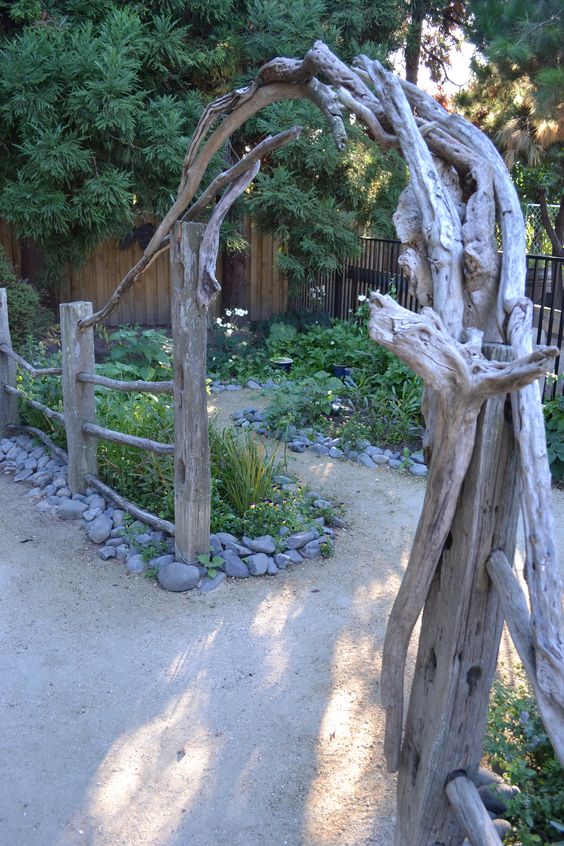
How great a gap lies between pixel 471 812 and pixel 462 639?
0.39 meters

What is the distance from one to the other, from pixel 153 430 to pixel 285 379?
285 centimetres

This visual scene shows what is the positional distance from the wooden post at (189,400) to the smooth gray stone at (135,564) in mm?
240

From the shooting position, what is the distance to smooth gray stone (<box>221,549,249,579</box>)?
4156 millimetres

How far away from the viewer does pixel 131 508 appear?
15.1 ft

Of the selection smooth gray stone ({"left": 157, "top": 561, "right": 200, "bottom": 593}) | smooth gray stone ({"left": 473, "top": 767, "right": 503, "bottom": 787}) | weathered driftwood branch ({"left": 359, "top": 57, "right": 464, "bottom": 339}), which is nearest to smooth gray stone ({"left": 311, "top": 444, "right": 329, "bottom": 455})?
smooth gray stone ({"left": 157, "top": 561, "right": 200, "bottom": 593})

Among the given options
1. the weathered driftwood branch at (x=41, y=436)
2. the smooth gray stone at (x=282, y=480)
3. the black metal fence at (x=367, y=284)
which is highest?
the black metal fence at (x=367, y=284)

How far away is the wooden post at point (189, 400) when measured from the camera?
3.83 metres

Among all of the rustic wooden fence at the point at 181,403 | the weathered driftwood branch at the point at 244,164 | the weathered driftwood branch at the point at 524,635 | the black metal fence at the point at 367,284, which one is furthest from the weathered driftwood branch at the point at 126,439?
the black metal fence at the point at 367,284

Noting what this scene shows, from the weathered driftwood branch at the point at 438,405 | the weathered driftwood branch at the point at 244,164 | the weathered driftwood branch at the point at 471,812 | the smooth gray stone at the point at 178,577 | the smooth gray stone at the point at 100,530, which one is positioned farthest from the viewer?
the smooth gray stone at the point at 100,530

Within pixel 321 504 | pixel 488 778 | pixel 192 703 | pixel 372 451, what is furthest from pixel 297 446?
pixel 488 778

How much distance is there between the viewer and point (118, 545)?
14.7ft

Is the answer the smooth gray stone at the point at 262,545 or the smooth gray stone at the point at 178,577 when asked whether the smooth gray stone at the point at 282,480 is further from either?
the smooth gray stone at the point at 178,577

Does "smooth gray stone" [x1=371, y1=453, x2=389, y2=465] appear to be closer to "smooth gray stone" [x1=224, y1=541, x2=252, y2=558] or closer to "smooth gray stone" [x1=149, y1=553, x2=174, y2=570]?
"smooth gray stone" [x1=224, y1=541, x2=252, y2=558]

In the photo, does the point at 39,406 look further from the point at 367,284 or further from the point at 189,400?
the point at 367,284
